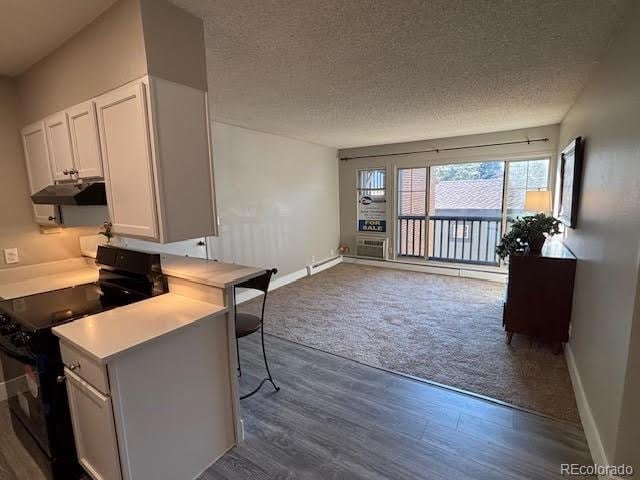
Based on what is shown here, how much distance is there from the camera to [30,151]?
8.04ft

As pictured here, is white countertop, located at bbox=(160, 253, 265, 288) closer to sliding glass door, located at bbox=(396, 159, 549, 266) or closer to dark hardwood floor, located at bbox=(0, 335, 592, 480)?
dark hardwood floor, located at bbox=(0, 335, 592, 480)

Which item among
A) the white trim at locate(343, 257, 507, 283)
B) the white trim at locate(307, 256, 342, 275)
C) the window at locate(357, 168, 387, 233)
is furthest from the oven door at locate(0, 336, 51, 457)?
the window at locate(357, 168, 387, 233)

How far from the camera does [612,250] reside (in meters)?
1.73

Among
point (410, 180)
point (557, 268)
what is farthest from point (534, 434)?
point (410, 180)

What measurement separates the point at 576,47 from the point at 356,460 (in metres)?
2.97

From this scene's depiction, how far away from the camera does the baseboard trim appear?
4418 millimetres

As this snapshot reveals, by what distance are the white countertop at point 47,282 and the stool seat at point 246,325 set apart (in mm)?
1150

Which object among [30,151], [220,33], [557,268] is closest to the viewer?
[220,33]

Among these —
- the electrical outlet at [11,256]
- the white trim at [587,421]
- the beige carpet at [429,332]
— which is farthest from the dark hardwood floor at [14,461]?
the white trim at [587,421]

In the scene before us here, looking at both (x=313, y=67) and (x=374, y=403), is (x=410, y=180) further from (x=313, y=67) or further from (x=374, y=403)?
(x=374, y=403)

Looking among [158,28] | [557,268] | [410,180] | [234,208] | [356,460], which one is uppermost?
[158,28]

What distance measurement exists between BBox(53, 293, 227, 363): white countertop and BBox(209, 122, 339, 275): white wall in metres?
2.29

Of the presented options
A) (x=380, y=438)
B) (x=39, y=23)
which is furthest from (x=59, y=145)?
(x=380, y=438)

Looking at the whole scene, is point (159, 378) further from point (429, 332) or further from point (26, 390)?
point (429, 332)
